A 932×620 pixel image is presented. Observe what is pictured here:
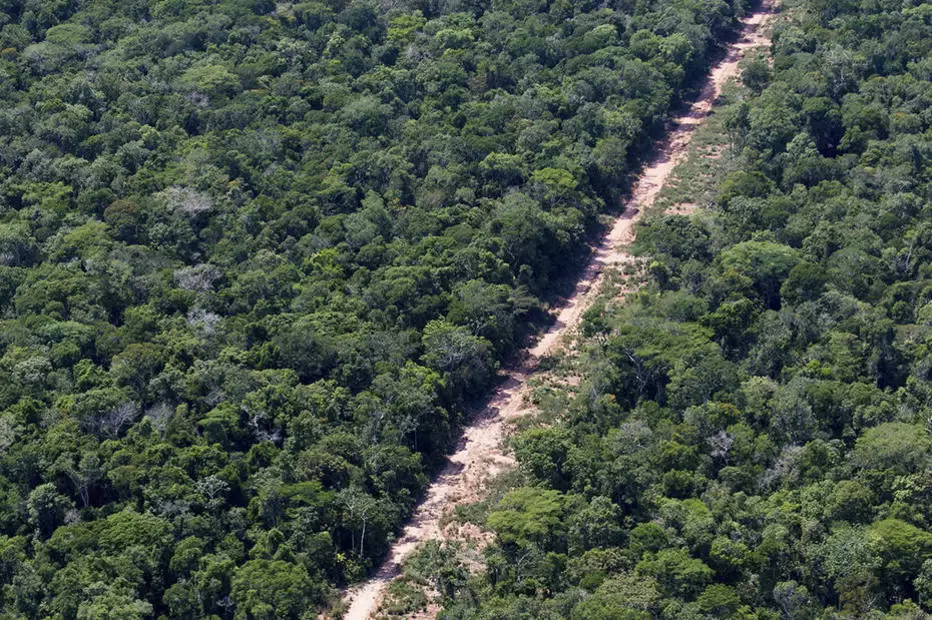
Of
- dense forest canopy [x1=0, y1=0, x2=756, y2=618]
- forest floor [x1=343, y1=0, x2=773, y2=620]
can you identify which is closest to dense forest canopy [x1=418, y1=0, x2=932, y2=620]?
forest floor [x1=343, y1=0, x2=773, y2=620]

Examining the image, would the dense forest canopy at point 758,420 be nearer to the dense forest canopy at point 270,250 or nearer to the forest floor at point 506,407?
the forest floor at point 506,407

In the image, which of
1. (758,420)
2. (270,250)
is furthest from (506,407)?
(270,250)

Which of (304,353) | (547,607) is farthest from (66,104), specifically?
(547,607)

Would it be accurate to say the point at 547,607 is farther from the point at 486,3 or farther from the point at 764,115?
the point at 486,3

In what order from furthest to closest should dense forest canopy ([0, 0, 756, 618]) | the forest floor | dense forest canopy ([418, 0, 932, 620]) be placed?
the forest floor → dense forest canopy ([0, 0, 756, 618]) → dense forest canopy ([418, 0, 932, 620])

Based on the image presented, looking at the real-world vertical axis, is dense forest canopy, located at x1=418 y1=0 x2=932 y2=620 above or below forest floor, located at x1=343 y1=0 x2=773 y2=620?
above

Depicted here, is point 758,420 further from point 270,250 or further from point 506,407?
point 270,250

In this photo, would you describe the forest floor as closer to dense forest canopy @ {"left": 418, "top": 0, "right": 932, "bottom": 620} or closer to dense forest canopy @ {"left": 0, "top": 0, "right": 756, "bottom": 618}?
dense forest canopy @ {"left": 0, "top": 0, "right": 756, "bottom": 618}
